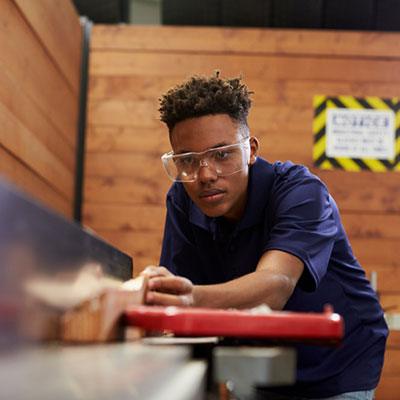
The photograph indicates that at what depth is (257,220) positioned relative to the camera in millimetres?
1549

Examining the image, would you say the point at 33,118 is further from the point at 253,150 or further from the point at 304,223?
the point at 304,223

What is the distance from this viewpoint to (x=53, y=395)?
0.37m

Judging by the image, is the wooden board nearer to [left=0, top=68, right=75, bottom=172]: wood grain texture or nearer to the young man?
[left=0, top=68, right=75, bottom=172]: wood grain texture

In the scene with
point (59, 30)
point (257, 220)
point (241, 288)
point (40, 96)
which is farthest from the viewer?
point (59, 30)

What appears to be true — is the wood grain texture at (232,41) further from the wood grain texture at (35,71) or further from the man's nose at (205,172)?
the man's nose at (205,172)

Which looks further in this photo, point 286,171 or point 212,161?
point 286,171

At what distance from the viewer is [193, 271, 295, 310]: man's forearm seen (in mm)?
1029

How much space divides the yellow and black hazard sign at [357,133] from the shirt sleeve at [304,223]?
75.9 inches

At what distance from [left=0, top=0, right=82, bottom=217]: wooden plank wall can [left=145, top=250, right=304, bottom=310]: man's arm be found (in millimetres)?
1345

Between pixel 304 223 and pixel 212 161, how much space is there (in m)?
0.27

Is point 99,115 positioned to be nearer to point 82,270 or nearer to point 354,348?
point 354,348

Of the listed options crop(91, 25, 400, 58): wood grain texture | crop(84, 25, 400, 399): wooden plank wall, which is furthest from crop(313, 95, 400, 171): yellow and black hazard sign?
crop(91, 25, 400, 58): wood grain texture

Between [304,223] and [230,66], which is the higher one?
[230,66]

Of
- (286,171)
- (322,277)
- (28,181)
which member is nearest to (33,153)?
(28,181)
